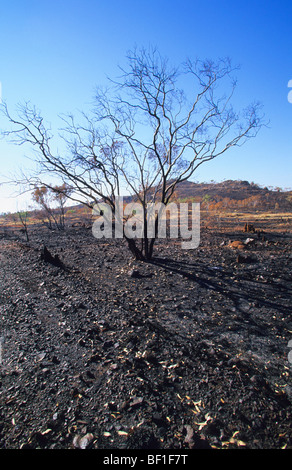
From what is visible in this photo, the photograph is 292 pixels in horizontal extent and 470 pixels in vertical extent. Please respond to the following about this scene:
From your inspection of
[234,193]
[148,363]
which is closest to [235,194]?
[234,193]

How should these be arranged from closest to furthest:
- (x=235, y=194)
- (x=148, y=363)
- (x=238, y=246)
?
(x=148, y=363)
(x=238, y=246)
(x=235, y=194)

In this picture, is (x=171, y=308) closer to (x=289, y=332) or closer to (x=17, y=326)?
(x=289, y=332)

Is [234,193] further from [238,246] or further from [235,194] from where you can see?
[238,246]

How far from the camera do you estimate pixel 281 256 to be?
7469 millimetres

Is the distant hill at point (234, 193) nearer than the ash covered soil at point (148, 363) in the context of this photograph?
No

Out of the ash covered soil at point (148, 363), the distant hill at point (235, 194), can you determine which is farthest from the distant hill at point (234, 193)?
the ash covered soil at point (148, 363)

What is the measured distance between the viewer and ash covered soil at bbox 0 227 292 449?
199cm

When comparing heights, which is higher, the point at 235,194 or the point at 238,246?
the point at 235,194

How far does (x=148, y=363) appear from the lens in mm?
2832

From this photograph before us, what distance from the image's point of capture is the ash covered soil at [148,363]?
1992 millimetres

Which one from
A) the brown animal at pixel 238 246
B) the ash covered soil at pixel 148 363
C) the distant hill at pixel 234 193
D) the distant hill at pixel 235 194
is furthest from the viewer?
the distant hill at pixel 234 193

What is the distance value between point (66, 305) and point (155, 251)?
531 cm

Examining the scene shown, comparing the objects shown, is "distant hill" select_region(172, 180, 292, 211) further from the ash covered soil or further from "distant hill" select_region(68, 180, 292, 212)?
the ash covered soil

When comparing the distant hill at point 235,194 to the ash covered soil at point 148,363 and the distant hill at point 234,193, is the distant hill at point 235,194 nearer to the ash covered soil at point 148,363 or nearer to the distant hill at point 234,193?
the distant hill at point 234,193
